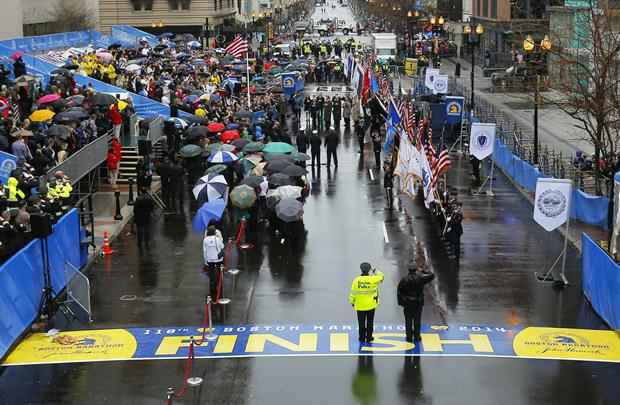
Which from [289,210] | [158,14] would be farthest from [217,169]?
[158,14]

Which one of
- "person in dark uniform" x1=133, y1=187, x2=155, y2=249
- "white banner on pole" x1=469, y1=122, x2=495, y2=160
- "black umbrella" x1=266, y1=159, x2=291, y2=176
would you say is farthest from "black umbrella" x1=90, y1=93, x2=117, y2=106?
"white banner on pole" x1=469, y1=122, x2=495, y2=160

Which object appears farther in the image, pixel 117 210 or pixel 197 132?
pixel 197 132

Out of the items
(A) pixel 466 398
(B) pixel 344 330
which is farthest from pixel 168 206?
(A) pixel 466 398

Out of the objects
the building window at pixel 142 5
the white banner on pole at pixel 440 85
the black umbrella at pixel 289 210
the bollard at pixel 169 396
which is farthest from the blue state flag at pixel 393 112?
the building window at pixel 142 5

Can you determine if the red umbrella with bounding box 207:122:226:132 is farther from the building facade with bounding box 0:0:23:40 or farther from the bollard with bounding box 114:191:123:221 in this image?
the building facade with bounding box 0:0:23:40

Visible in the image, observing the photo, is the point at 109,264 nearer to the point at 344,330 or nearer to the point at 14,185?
the point at 14,185

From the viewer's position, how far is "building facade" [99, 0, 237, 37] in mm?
93688

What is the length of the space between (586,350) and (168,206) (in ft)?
50.0

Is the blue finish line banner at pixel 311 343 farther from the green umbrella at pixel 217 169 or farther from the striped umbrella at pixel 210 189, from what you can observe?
the green umbrella at pixel 217 169

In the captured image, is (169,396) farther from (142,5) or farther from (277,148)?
(142,5)

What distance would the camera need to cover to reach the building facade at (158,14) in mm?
93688

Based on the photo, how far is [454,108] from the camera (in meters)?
42.1

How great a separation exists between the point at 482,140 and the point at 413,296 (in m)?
15.9

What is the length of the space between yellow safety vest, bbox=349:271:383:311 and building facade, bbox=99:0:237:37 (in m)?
81.0
